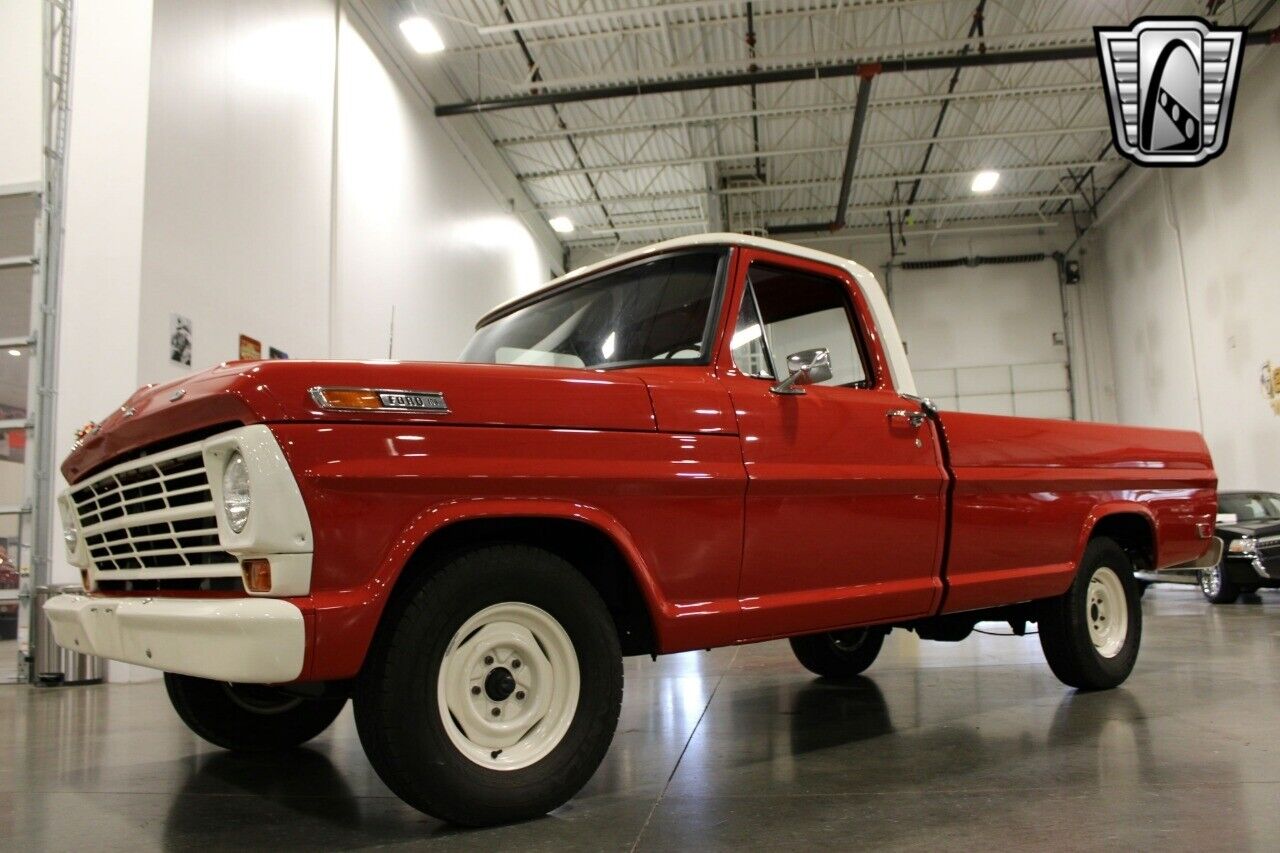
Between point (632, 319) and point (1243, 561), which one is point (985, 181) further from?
point (632, 319)

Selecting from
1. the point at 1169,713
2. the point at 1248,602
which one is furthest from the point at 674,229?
the point at 1169,713

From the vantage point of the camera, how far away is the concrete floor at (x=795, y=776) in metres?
2.46

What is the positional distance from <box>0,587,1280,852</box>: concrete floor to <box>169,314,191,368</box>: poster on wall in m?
2.85

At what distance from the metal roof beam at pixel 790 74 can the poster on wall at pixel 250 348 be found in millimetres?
6408

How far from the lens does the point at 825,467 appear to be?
3.33m

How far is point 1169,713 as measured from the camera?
159 inches

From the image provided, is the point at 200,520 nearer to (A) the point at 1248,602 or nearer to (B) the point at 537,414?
(B) the point at 537,414

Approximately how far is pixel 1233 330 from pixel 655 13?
11.0 metres

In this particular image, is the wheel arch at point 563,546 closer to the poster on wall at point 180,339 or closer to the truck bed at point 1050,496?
the truck bed at point 1050,496

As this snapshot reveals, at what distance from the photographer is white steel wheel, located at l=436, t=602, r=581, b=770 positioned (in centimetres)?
253

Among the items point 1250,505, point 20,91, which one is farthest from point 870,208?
point 20,91

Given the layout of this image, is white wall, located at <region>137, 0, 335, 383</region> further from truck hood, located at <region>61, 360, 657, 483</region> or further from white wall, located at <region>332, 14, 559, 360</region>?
truck hood, located at <region>61, 360, 657, 483</region>

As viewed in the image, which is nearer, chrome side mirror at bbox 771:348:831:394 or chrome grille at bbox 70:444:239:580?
chrome grille at bbox 70:444:239:580

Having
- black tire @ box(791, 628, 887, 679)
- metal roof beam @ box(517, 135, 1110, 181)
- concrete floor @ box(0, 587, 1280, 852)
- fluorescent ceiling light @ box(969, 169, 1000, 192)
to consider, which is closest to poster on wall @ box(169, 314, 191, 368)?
concrete floor @ box(0, 587, 1280, 852)
